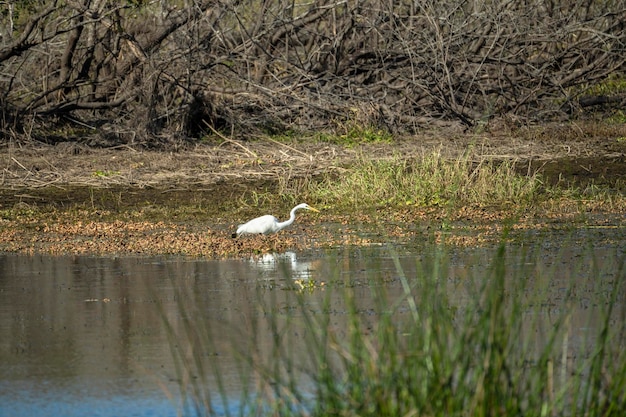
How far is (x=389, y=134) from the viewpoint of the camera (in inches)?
854

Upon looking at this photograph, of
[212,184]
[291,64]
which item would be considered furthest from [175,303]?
[291,64]

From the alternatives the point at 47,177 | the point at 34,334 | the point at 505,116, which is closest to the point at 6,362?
the point at 34,334

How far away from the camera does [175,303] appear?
9453 mm

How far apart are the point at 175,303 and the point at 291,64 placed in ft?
45.0

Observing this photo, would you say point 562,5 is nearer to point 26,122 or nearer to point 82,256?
point 26,122

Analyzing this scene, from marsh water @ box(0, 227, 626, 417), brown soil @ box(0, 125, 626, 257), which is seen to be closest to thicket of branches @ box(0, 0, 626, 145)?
brown soil @ box(0, 125, 626, 257)

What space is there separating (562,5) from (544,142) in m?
4.85

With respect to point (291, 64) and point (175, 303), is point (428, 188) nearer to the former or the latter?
point (175, 303)

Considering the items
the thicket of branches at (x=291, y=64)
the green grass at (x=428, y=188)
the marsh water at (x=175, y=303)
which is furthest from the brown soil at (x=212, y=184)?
the thicket of branches at (x=291, y=64)

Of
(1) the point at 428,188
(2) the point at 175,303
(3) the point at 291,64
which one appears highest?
(3) the point at 291,64

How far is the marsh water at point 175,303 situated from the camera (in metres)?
6.88

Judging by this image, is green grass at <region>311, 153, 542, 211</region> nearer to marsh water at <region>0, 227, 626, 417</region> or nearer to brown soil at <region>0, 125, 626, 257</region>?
brown soil at <region>0, 125, 626, 257</region>

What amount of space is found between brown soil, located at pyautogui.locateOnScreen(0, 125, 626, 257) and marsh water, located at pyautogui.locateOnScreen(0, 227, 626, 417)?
776 mm

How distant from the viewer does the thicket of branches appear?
21484mm
